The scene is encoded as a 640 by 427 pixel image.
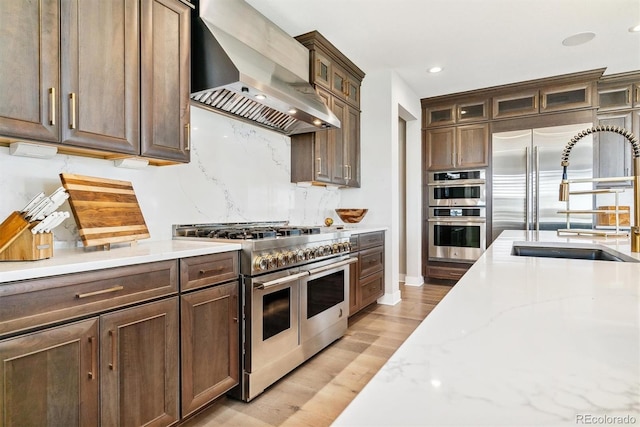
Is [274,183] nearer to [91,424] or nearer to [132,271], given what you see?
[132,271]

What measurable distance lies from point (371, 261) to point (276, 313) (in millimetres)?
1694

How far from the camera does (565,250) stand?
1.82 meters

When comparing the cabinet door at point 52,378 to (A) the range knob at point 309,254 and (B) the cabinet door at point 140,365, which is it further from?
(A) the range knob at point 309,254

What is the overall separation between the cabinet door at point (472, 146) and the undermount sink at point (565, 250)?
126 inches

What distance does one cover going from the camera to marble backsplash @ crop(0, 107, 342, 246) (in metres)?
1.71

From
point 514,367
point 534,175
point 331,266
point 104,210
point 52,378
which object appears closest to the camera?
point 514,367

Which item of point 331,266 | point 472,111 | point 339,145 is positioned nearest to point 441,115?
point 472,111

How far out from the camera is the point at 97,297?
4.44 feet

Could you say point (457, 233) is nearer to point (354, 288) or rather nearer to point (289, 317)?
point (354, 288)

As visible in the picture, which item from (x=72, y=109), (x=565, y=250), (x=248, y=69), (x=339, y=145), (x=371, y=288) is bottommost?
(x=371, y=288)

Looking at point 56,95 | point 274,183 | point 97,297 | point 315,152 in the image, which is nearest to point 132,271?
point 97,297

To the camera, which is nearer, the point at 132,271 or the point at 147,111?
the point at 132,271

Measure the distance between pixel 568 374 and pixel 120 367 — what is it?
1568 millimetres

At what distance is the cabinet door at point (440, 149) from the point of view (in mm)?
5031
